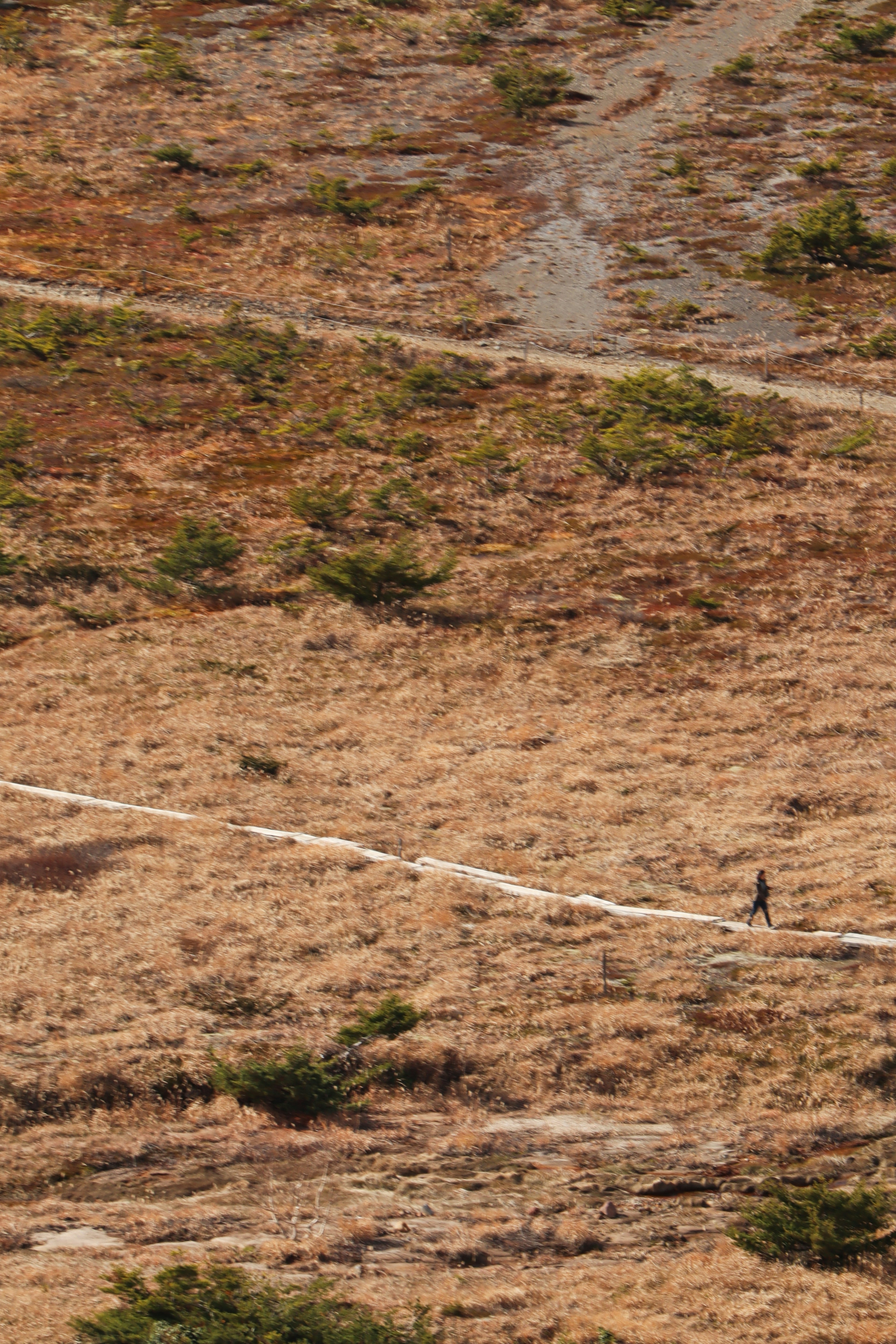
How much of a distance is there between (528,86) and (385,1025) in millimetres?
56554

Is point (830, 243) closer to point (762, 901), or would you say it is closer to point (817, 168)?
point (817, 168)

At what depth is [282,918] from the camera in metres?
18.0

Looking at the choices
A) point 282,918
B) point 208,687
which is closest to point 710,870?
point 282,918

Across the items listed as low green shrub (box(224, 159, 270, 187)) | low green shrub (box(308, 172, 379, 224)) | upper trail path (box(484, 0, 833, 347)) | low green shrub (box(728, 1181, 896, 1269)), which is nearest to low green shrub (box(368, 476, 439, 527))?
upper trail path (box(484, 0, 833, 347))

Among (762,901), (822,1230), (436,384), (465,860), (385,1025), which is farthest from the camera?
(436,384)

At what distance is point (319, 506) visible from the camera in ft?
107

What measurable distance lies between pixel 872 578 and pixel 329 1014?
18129 millimetres

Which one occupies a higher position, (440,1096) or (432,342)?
(432,342)

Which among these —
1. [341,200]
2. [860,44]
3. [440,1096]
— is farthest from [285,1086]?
[860,44]

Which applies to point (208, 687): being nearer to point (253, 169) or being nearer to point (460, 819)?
point (460, 819)

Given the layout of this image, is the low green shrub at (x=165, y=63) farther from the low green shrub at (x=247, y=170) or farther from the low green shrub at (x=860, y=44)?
the low green shrub at (x=860, y=44)

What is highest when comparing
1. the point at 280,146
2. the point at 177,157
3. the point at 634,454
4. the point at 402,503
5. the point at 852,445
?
the point at 280,146

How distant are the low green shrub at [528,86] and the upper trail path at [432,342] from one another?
2239 cm

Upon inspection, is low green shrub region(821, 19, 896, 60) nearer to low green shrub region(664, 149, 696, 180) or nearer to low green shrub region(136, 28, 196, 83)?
low green shrub region(664, 149, 696, 180)
